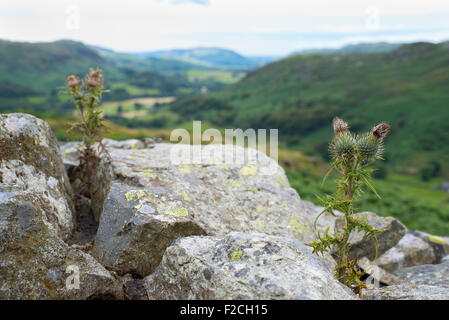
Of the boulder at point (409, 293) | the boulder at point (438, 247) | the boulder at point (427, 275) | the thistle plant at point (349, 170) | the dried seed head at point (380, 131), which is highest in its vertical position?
the dried seed head at point (380, 131)

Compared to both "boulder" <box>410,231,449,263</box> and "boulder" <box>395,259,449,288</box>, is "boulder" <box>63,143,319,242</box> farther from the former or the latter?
"boulder" <box>410,231,449,263</box>

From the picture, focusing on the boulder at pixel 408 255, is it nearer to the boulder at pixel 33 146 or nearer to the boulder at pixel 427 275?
the boulder at pixel 427 275

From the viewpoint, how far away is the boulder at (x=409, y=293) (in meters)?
5.17

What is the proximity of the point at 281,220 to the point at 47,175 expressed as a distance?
5530mm

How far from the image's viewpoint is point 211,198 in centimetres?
816

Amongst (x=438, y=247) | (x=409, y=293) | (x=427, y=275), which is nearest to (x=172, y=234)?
(x=409, y=293)

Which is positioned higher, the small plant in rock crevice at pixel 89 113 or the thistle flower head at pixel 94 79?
the thistle flower head at pixel 94 79

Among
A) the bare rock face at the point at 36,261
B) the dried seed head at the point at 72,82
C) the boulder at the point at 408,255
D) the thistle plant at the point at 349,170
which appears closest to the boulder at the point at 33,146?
the bare rock face at the point at 36,261

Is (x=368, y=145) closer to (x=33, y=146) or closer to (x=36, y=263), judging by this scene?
(x=36, y=263)

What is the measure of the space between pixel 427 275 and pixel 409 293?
3.63 m

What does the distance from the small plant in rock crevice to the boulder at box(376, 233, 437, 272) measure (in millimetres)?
8425

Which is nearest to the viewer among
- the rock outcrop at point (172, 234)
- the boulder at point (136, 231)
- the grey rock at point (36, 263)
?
the grey rock at point (36, 263)

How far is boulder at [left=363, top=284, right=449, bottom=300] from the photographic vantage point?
5168mm
